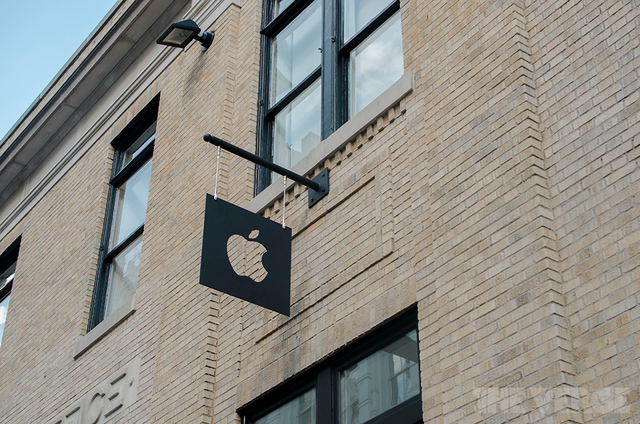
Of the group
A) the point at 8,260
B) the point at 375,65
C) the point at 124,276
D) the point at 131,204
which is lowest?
the point at 124,276

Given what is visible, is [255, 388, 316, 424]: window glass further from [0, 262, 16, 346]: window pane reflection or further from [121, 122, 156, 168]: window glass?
[0, 262, 16, 346]: window pane reflection

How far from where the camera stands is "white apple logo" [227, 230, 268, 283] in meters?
9.23

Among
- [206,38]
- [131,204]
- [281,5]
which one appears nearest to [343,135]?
[281,5]

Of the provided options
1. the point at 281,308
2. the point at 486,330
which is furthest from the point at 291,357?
the point at 486,330

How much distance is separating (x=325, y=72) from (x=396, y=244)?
122 inches

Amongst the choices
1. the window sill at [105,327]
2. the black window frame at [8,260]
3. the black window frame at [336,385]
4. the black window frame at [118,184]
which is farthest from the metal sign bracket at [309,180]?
the black window frame at [8,260]

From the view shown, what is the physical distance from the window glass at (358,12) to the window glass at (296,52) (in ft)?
1.47

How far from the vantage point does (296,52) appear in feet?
36.7

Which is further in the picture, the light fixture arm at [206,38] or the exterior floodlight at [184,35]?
the light fixture arm at [206,38]

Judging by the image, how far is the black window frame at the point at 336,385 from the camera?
711 centimetres

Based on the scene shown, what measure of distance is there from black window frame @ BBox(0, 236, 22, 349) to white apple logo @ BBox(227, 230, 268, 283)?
26.4 ft

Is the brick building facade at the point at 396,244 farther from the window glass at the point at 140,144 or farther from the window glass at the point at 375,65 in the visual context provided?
the window glass at the point at 140,144

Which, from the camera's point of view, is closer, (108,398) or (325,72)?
(325,72)

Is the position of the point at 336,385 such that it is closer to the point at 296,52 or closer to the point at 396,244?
the point at 396,244
